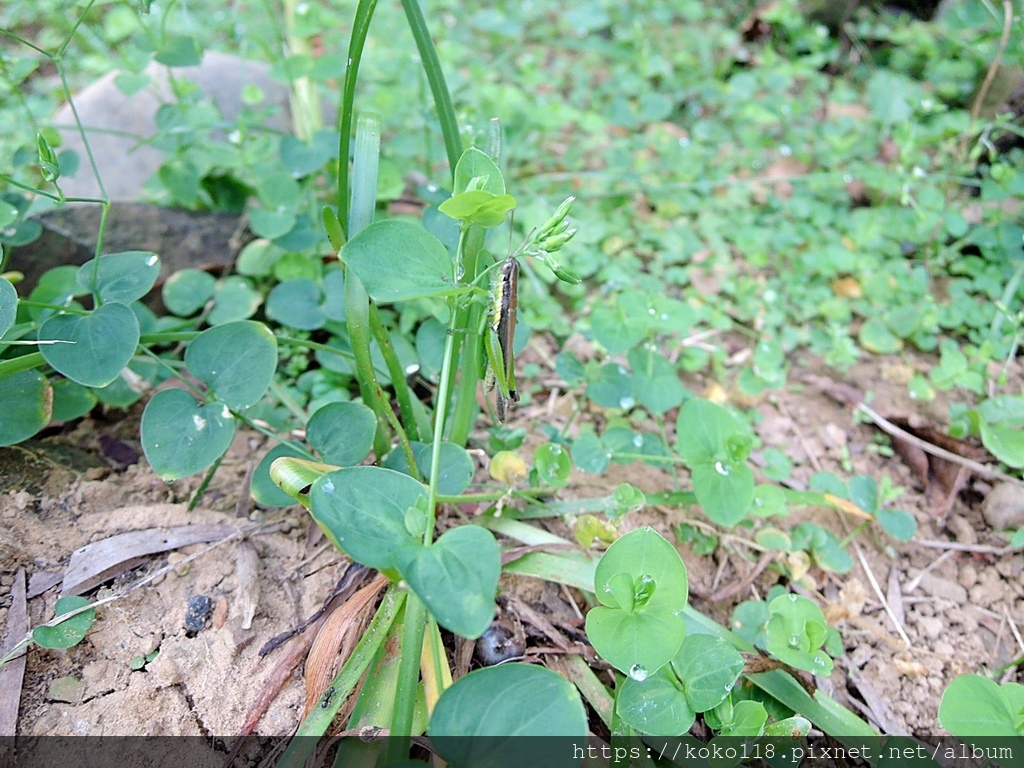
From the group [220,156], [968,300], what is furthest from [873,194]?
[220,156]

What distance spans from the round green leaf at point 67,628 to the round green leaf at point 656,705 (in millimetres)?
899

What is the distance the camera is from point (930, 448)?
182 cm

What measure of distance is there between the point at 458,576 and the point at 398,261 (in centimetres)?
48

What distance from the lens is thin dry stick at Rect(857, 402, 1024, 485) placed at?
1719mm

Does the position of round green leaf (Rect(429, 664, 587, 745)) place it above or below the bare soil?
above

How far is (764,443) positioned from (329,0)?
285 cm

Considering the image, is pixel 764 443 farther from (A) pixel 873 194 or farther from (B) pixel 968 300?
(A) pixel 873 194

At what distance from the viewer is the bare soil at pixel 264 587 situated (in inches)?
46.7

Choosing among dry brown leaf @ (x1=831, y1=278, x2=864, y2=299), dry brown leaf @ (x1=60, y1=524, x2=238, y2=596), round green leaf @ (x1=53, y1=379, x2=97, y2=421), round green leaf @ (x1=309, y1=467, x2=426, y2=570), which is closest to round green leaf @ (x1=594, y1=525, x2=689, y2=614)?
round green leaf @ (x1=309, y1=467, x2=426, y2=570)

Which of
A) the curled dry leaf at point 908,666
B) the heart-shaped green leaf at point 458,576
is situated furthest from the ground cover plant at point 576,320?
the curled dry leaf at point 908,666

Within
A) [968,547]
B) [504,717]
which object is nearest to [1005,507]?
[968,547]

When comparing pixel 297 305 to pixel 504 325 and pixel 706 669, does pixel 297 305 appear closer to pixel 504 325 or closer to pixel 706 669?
pixel 504 325

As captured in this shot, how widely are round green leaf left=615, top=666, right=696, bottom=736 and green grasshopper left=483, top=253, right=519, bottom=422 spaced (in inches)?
20.7

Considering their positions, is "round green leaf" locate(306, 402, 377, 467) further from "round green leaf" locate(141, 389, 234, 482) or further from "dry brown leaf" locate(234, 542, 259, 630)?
"dry brown leaf" locate(234, 542, 259, 630)
